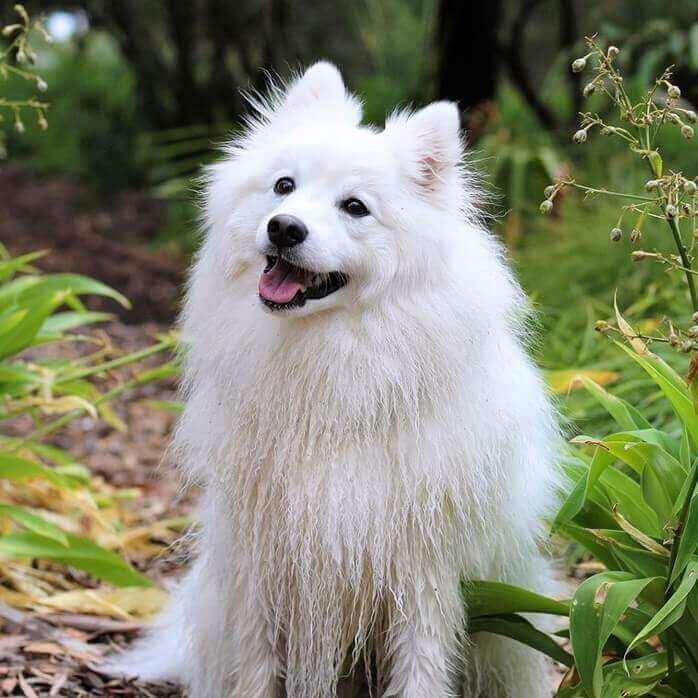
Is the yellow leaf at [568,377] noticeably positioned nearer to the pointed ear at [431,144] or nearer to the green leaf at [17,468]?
the pointed ear at [431,144]

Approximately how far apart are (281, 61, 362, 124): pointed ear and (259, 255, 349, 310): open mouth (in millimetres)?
484

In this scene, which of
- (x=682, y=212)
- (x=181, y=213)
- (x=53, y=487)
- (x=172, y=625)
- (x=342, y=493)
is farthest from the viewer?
Result: (x=181, y=213)

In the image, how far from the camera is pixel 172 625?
10.3ft

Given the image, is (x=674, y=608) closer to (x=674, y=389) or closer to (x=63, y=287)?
(x=674, y=389)

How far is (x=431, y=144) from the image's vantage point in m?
2.49

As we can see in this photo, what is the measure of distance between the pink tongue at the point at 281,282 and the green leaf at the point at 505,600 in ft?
2.71

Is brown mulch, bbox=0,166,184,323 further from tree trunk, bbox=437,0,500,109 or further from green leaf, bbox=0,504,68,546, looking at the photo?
green leaf, bbox=0,504,68,546

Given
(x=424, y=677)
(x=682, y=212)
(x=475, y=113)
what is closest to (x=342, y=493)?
(x=424, y=677)

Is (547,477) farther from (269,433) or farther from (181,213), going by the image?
(181,213)

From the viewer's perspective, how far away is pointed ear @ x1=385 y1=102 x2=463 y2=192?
247cm

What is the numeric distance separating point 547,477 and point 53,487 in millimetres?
2107

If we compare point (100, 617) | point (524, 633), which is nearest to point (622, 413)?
point (524, 633)

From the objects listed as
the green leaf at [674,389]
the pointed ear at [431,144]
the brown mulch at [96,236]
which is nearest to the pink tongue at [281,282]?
the pointed ear at [431,144]

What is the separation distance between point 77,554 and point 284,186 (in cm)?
151
